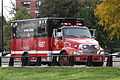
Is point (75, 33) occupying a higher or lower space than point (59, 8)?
lower

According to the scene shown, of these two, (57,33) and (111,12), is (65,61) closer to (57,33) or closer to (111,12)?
(57,33)

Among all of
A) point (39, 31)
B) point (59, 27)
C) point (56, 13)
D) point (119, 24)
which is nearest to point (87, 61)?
point (119, 24)

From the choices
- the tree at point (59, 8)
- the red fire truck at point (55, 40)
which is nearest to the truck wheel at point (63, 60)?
the red fire truck at point (55, 40)

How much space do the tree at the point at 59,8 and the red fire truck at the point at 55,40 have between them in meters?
40.6

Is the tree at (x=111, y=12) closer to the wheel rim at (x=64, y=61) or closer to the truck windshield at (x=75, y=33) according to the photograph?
the truck windshield at (x=75, y=33)

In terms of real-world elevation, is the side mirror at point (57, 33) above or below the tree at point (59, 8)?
below

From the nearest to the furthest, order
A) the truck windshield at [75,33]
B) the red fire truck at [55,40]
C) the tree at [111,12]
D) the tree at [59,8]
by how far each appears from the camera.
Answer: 1. the tree at [111,12]
2. the red fire truck at [55,40]
3. the truck windshield at [75,33]
4. the tree at [59,8]

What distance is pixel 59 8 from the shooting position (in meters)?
73.1

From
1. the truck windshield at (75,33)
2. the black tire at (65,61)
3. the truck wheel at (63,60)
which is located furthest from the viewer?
the truck windshield at (75,33)

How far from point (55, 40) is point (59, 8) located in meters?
46.2

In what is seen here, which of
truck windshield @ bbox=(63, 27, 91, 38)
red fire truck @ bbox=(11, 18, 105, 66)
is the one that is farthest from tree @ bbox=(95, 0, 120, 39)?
truck windshield @ bbox=(63, 27, 91, 38)

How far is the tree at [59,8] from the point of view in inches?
2852

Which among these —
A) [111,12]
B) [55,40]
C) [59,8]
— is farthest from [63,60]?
[59,8]

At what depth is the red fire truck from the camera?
83.7ft
